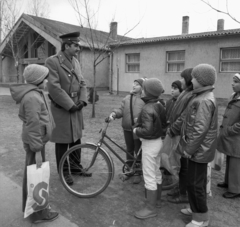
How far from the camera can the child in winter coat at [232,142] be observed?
10.8 ft

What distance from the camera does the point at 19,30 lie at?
22.0 metres

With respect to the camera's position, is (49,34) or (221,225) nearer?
(221,225)

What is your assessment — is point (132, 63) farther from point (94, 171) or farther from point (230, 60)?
point (94, 171)

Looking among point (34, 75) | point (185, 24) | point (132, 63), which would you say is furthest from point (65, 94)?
point (185, 24)

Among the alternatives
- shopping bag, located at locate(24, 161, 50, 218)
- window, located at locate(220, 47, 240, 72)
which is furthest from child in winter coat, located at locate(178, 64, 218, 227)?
window, located at locate(220, 47, 240, 72)

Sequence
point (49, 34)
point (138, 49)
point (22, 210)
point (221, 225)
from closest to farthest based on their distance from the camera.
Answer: point (221, 225) → point (22, 210) → point (138, 49) → point (49, 34)

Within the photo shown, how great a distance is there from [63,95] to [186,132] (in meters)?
1.77

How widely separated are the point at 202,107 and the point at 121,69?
627 inches

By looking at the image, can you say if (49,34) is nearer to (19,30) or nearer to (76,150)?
(19,30)

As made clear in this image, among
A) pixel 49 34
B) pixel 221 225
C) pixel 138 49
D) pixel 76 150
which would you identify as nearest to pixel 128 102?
Answer: pixel 76 150

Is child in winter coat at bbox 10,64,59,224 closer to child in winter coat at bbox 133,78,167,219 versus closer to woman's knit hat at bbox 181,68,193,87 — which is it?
child in winter coat at bbox 133,78,167,219

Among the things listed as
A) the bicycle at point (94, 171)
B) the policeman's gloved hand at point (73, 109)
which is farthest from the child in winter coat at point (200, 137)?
the policeman's gloved hand at point (73, 109)

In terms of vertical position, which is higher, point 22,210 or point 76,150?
point 76,150

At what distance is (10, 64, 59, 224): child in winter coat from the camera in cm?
259
